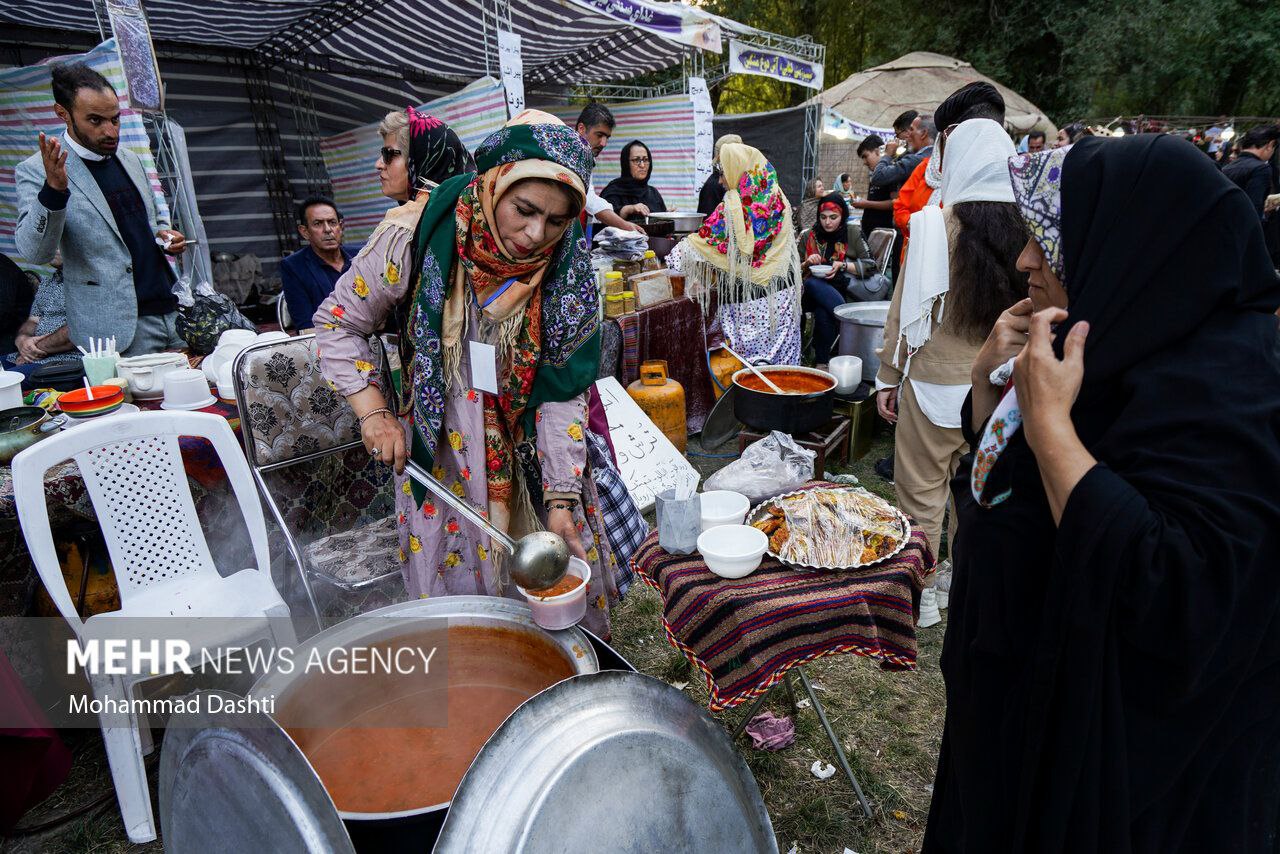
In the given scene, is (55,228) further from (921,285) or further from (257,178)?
(257,178)

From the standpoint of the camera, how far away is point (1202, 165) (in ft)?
3.66

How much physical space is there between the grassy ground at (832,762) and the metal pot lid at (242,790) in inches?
58.3

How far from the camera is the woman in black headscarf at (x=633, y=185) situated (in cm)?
683

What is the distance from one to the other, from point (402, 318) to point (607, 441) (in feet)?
2.72

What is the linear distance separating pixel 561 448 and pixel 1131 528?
52.7 inches

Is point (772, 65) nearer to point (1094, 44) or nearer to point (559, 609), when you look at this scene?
point (559, 609)

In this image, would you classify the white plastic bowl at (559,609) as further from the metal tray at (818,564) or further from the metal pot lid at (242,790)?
the metal tray at (818,564)

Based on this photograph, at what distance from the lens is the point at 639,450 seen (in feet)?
14.3

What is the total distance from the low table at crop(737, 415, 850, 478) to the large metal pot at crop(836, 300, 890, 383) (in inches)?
29.4

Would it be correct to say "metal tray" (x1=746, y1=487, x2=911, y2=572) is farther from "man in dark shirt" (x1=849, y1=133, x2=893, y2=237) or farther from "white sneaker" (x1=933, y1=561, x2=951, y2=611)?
"man in dark shirt" (x1=849, y1=133, x2=893, y2=237)

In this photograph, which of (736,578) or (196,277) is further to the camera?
(196,277)

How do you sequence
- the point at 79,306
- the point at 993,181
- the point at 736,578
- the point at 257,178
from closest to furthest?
the point at 736,578 < the point at 993,181 < the point at 79,306 < the point at 257,178

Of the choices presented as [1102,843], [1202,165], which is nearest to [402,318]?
[1202,165]

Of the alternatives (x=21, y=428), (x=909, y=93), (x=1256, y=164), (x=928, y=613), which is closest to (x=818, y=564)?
(x=928, y=613)
